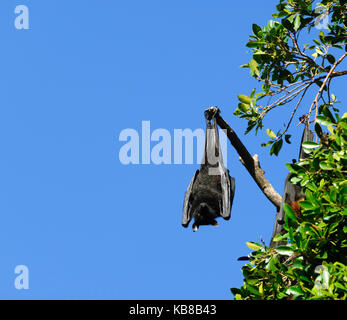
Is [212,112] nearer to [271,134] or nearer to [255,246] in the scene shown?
[271,134]

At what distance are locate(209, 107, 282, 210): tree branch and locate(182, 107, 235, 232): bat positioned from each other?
0.89 meters

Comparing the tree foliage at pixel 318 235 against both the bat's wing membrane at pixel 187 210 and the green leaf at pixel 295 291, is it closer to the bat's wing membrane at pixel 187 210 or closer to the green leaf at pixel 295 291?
the green leaf at pixel 295 291

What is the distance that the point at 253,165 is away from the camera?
9.25 metres

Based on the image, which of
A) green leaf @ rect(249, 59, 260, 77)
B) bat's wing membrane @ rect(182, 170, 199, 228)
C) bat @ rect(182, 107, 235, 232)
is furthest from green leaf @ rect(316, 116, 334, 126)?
bat's wing membrane @ rect(182, 170, 199, 228)

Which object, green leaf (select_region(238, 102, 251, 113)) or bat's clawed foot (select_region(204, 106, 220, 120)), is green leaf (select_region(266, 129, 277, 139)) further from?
bat's clawed foot (select_region(204, 106, 220, 120))

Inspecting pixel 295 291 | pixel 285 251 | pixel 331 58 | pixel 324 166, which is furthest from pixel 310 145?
pixel 331 58

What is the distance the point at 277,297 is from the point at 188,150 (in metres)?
3.91

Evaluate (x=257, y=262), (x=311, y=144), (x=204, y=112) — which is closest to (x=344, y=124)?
(x=311, y=144)

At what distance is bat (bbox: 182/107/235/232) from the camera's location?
398 inches

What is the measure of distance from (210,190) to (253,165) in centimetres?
126

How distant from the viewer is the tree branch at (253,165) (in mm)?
8961
